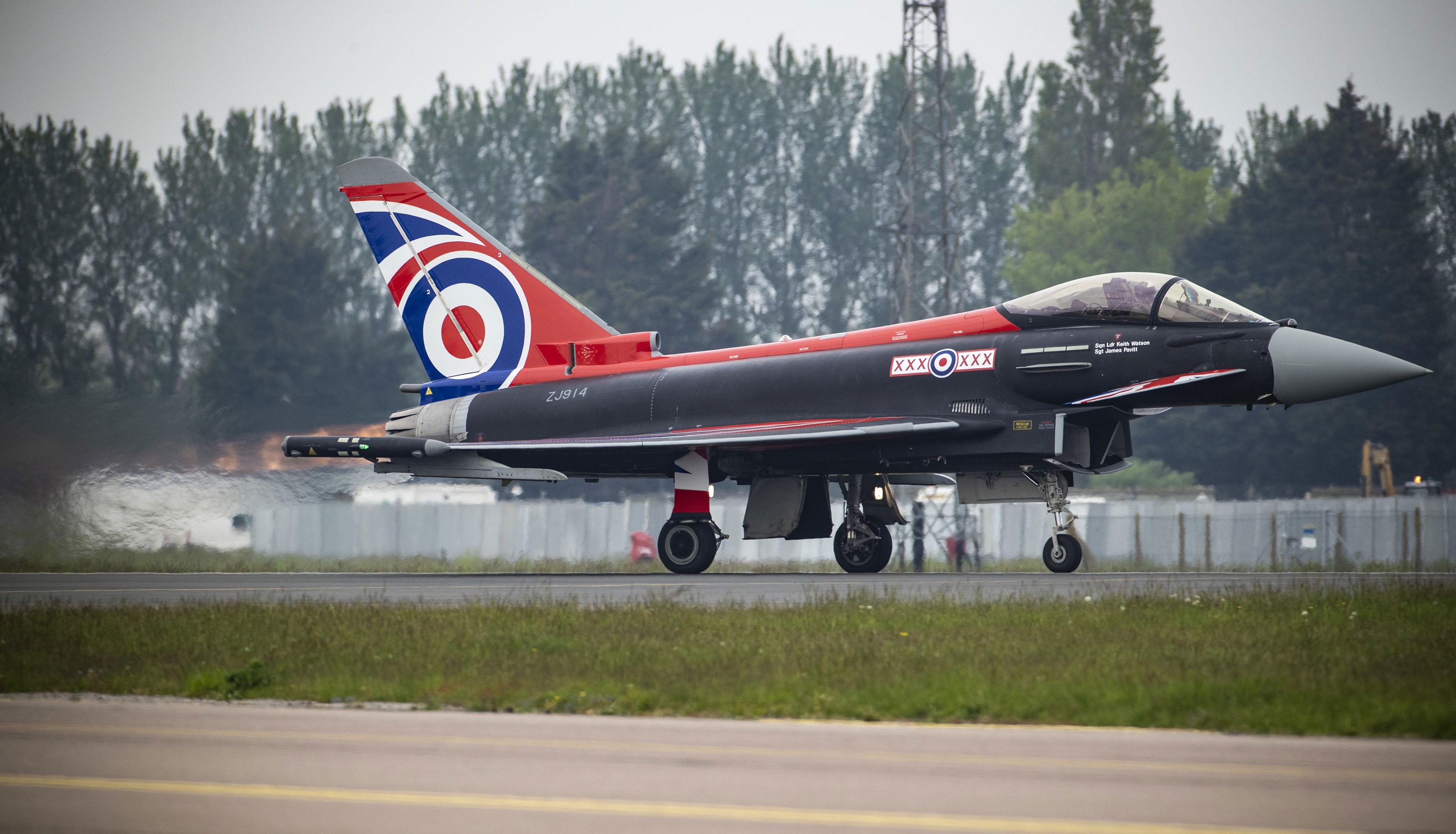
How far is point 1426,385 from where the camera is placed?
182ft

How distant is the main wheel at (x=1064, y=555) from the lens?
743 inches

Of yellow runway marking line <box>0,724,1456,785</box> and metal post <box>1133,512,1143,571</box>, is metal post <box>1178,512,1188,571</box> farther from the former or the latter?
yellow runway marking line <box>0,724,1456,785</box>

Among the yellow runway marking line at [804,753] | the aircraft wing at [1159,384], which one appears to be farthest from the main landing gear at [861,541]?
the yellow runway marking line at [804,753]

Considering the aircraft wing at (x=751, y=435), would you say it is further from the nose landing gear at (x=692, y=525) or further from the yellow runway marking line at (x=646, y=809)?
the yellow runway marking line at (x=646, y=809)

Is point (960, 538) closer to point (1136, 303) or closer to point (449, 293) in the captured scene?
point (1136, 303)

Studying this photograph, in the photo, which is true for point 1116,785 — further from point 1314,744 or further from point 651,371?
point 651,371

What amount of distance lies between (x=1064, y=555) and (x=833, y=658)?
34.2 ft

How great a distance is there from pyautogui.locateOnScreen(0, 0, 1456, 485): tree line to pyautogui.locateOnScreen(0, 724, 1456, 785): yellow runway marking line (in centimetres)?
3347

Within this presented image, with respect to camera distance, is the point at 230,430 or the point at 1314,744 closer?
the point at 1314,744

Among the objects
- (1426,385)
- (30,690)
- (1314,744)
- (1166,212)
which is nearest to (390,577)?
(30,690)

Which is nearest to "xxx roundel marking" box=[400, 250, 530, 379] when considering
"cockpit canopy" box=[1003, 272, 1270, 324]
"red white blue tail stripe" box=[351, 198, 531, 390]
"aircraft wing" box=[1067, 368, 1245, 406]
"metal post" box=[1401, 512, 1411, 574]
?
"red white blue tail stripe" box=[351, 198, 531, 390]

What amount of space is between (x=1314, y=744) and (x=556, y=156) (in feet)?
209

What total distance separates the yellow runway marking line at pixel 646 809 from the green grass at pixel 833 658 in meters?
2.38

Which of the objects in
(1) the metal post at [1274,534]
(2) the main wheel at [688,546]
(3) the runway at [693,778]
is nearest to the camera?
(3) the runway at [693,778]
